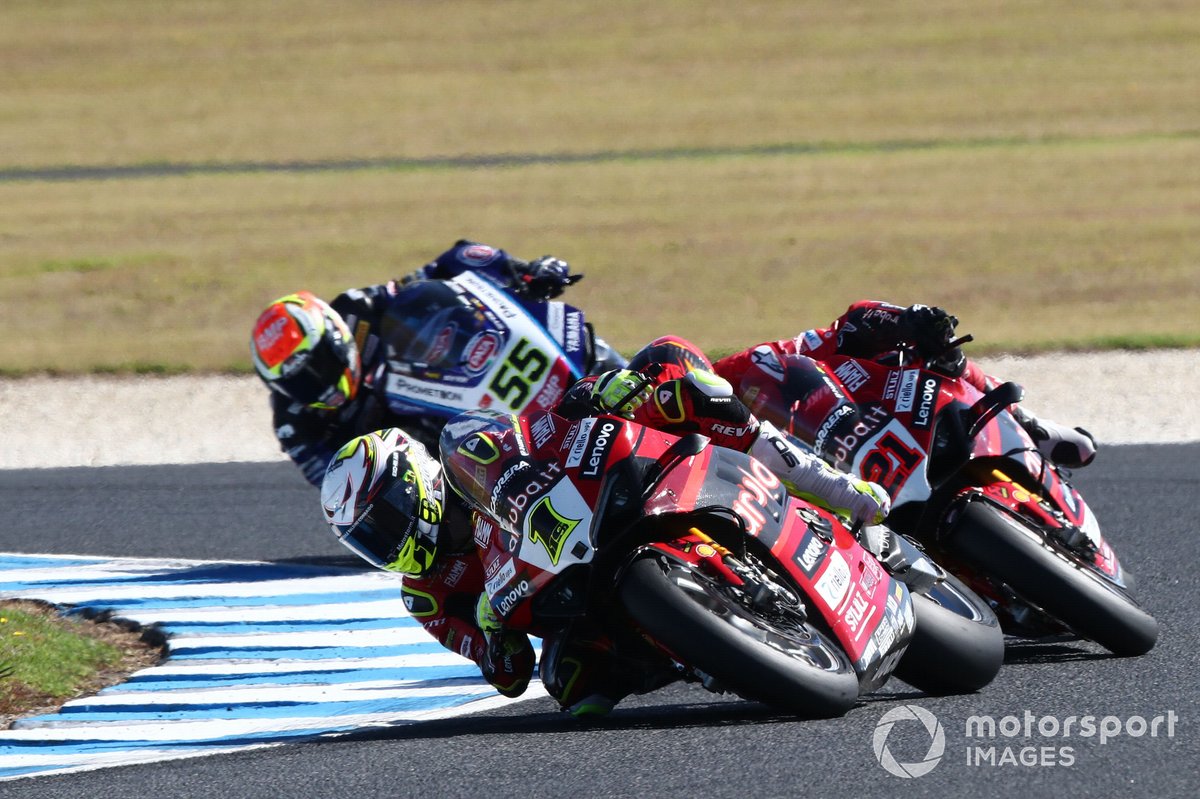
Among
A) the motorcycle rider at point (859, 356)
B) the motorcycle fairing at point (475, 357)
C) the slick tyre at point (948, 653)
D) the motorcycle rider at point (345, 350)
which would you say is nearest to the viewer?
the slick tyre at point (948, 653)

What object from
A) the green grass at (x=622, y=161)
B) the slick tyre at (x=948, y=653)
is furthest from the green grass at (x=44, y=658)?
the green grass at (x=622, y=161)

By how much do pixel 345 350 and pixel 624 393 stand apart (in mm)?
3471

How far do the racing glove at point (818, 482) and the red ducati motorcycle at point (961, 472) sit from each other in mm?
496

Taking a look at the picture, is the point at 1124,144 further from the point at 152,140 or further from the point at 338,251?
the point at 152,140

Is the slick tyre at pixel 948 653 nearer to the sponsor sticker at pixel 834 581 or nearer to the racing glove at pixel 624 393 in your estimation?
the sponsor sticker at pixel 834 581

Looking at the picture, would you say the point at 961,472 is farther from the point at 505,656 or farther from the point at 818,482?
the point at 505,656

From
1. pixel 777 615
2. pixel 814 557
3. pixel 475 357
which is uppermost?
pixel 814 557

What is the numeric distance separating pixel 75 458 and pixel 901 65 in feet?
67.3

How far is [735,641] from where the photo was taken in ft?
15.0

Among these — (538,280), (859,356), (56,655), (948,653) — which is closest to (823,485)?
(948,653)

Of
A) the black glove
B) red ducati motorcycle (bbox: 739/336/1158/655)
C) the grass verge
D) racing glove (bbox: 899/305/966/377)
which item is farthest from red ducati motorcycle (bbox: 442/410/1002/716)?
the black glove

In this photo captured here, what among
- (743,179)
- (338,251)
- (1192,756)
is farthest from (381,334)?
(743,179)

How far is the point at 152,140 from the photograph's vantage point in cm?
2564

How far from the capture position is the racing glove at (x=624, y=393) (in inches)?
212
